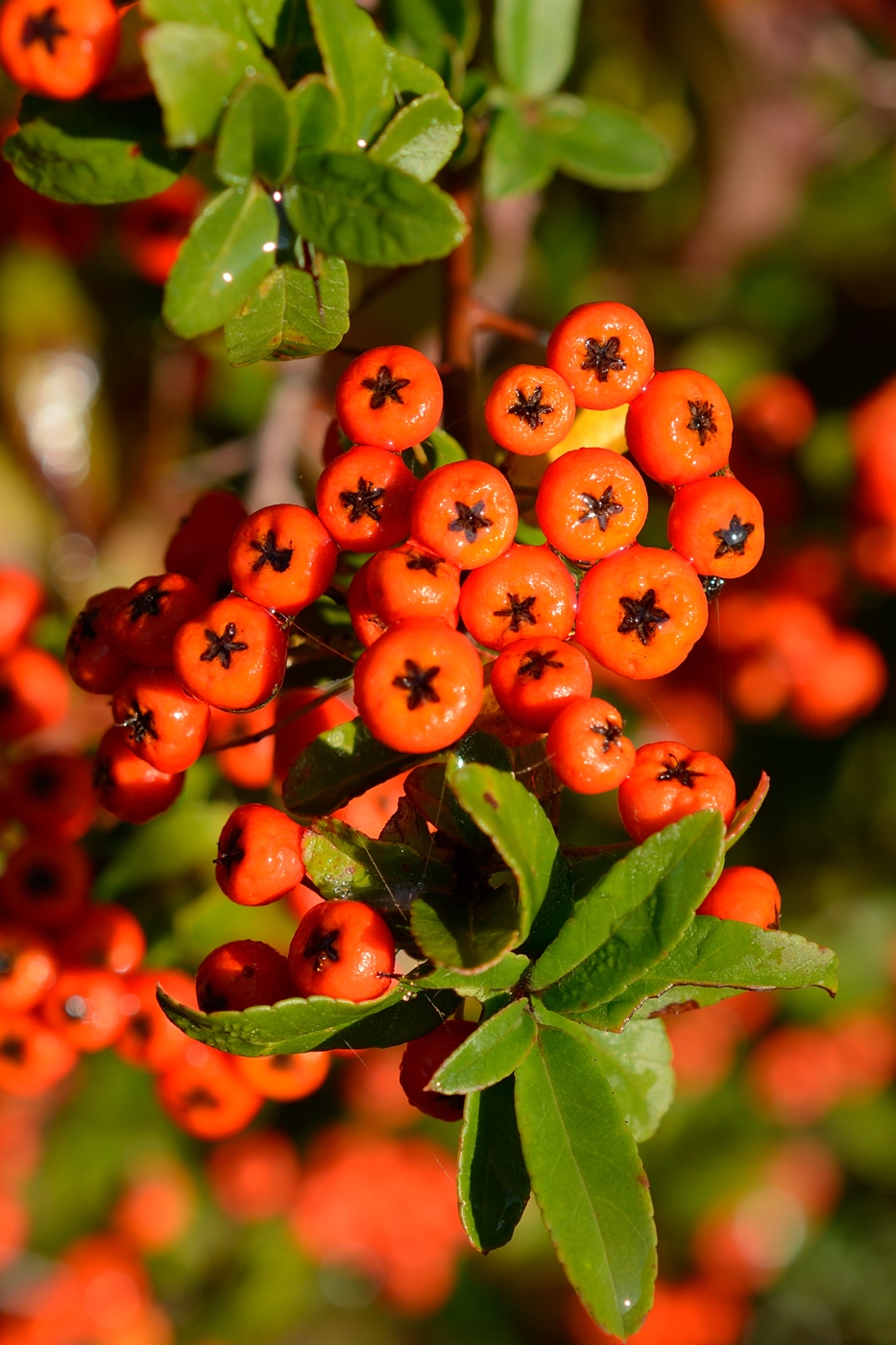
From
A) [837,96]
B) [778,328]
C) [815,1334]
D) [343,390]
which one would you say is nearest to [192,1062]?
[343,390]

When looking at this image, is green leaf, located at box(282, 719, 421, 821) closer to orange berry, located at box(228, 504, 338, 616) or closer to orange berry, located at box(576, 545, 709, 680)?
orange berry, located at box(228, 504, 338, 616)

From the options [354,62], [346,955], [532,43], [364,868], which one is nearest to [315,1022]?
[346,955]

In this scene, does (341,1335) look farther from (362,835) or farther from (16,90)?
(16,90)

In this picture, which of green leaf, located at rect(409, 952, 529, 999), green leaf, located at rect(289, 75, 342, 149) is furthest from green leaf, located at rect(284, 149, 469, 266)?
green leaf, located at rect(409, 952, 529, 999)

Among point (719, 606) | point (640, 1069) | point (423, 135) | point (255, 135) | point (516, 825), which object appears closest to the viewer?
point (516, 825)

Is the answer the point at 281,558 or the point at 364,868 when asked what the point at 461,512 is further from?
the point at 364,868
